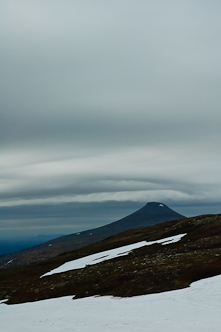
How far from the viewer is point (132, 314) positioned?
34812 mm

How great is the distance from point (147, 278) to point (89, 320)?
16.4 m

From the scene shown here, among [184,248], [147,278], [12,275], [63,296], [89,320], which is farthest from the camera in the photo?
[12,275]

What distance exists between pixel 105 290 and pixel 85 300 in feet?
18.2

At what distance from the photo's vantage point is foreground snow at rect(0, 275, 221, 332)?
30.5 meters

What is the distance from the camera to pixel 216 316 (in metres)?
31.1

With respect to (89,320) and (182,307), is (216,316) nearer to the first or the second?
(182,307)

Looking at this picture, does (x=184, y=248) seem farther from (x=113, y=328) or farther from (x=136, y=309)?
(x=113, y=328)

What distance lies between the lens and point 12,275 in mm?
103688

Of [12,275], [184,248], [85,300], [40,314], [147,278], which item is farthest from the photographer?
[12,275]

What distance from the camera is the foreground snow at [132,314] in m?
30.5

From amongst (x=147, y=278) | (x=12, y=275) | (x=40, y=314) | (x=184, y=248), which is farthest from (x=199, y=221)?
(x=40, y=314)

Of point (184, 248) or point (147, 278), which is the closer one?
point (147, 278)

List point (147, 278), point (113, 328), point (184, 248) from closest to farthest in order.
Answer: point (113, 328)
point (147, 278)
point (184, 248)

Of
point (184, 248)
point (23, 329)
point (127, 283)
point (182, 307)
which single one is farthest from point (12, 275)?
point (182, 307)
